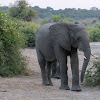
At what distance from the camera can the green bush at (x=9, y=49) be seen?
1077cm

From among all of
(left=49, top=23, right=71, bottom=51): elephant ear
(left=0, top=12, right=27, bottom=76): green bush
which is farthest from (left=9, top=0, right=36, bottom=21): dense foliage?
(left=49, top=23, right=71, bottom=51): elephant ear

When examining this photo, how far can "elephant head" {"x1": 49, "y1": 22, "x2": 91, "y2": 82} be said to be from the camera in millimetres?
7699

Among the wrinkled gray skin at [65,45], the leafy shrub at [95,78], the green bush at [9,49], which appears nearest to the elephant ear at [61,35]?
the wrinkled gray skin at [65,45]

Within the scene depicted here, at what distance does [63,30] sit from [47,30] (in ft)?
2.80

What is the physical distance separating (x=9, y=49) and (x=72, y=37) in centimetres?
380

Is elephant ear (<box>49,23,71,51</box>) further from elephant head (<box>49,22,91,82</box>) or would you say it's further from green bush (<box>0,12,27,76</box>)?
green bush (<box>0,12,27,76</box>)

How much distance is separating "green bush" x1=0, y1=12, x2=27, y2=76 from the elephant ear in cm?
274

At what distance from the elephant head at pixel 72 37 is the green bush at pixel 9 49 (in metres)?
2.84

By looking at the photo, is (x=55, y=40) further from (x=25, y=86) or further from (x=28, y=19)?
(x=28, y=19)

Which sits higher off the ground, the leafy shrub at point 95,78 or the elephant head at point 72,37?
the elephant head at point 72,37

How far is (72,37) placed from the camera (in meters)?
8.06

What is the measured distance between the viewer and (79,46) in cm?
783

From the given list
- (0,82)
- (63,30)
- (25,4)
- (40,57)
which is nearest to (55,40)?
(63,30)

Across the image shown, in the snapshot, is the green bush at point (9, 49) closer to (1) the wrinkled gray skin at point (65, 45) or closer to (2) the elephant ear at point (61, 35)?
(1) the wrinkled gray skin at point (65, 45)
